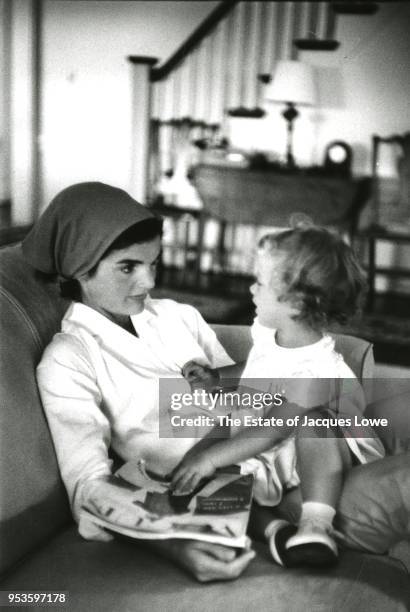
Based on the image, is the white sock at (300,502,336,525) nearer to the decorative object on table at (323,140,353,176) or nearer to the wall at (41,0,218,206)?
the decorative object on table at (323,140,353,176)

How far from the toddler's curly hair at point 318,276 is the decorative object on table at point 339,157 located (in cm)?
328

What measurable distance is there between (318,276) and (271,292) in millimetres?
99

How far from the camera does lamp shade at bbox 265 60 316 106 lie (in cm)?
425

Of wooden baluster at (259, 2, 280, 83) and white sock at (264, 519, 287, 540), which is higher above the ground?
wooden baluster at (259, 2, 280, 83)

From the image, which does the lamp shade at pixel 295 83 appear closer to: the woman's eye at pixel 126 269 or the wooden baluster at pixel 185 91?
the wooden baluster at pixel 185 91

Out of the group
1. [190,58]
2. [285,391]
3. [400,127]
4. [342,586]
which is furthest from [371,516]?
[190,58]

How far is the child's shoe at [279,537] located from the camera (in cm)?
104

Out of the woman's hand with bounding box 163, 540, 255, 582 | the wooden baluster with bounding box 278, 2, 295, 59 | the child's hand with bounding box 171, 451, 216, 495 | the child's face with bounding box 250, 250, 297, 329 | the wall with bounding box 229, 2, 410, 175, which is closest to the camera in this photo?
the woman's hand with bounding box 163, 540, 255, 582

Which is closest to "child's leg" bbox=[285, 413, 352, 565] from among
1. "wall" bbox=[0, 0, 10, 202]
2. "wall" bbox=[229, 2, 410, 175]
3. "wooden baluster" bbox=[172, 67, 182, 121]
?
"wall" bbox=[229, 2, 410, 175]

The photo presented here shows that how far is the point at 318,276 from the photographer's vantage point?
1295 mm

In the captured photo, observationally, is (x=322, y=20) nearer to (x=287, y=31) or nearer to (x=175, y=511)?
(x=287, y=31)

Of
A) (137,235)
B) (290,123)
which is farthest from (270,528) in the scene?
(290,123)

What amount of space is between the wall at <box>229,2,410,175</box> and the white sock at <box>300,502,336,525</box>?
12.3 ft

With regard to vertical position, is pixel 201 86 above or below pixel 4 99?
above
